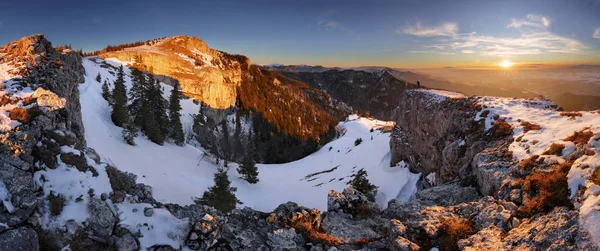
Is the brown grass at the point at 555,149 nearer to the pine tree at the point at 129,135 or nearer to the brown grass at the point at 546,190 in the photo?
the brown grass at the point at 546,190

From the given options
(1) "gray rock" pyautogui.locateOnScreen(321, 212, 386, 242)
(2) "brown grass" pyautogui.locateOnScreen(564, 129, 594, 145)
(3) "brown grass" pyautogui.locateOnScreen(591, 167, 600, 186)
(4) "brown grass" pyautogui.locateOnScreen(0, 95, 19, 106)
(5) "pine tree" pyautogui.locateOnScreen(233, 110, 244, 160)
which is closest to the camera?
(3) "brown grass" pyautogui.locateOnScreen(591, 167, 600, 186)

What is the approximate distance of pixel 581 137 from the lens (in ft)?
35.9

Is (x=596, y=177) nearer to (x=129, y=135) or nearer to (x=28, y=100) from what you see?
(x=28, y=100)

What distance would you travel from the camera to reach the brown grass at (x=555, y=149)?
11.1m

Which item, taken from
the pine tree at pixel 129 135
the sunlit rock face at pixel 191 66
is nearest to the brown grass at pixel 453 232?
the pine tree at pixel 129 135

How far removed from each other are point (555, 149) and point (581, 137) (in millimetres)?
926

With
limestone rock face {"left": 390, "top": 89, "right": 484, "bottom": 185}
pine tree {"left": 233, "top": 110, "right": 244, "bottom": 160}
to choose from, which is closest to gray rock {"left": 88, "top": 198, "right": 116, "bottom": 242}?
limestone rock face {"left": 390, "top": 89, "right": 484, "bottom": 185}

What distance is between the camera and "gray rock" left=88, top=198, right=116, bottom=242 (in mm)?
8816

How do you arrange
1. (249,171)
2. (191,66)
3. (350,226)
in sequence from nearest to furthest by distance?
(350,226)
(249,171)
(191,66)

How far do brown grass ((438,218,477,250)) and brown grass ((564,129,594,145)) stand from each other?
17.3ft

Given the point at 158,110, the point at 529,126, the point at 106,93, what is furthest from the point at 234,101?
the point at 529,126

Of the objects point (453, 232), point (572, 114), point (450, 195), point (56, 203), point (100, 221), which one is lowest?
point (450, 195)

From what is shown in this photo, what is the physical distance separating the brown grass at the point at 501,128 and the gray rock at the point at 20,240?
795 inches

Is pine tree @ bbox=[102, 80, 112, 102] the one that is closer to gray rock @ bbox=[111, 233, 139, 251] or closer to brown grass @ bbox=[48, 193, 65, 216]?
brown grass @ bbox=[48, 193, 65, 216]
